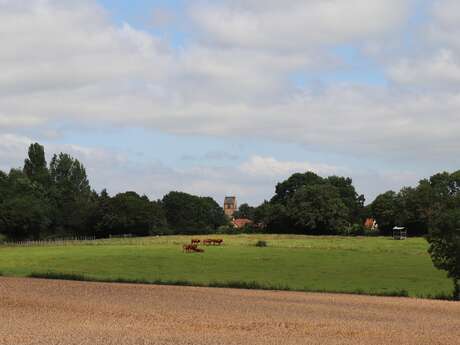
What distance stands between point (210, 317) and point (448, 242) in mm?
14436

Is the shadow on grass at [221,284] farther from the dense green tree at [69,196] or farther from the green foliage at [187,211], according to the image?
the green foliage at [187,211]

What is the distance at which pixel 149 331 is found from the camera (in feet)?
62.6

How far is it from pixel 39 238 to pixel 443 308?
110012 millimetres

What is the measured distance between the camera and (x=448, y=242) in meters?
31.7

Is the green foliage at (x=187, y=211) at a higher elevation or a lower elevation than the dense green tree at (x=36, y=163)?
lower

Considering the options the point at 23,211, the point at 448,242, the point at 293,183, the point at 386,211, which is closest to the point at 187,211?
the point at 293,183

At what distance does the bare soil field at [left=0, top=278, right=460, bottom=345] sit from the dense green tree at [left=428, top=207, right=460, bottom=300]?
125 inches

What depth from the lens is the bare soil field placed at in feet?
59.7

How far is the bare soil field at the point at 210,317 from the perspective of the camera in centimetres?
1820

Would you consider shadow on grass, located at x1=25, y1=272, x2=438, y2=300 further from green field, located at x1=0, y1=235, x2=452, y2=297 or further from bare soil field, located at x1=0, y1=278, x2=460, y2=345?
bare soil field, located at x1=0, y1=278, x2=460, y2=345

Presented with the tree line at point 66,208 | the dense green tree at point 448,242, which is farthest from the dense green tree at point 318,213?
the dense green tree at point 448,242

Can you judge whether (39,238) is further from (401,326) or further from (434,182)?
(401,326)

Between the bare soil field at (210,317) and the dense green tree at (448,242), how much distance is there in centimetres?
318

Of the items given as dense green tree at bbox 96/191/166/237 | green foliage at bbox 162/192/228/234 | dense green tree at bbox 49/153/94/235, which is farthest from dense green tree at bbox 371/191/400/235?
dense green tree at bbox 49/153/94/235
